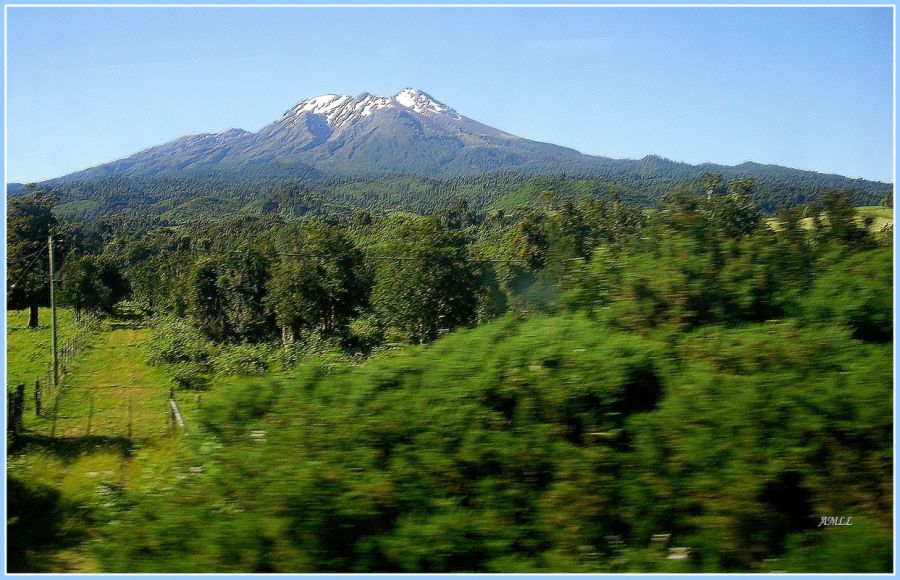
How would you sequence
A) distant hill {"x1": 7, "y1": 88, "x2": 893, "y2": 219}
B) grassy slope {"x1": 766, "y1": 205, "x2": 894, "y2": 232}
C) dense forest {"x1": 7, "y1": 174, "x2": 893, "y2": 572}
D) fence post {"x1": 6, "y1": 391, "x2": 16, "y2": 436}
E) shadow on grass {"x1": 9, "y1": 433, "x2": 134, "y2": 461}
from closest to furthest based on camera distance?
1. dense forest {"x1": 7, "y1": 174, "x2": 893, "y2": 572}
2. fence post {"x1": 6, "y1": 391, "x2": 16, "y2": 436}
3. shadow on grass {"x1": 9, "y1": 433, "x2": 134, "y2": 461}
4. grassy slope {"x1": 766, "y1": 205, "x2": 894, "y2": 232}
5. distant hill {"x1": 7, "y1": 88, "x2": 893, "y2": 219}

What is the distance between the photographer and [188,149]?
17.1 metres

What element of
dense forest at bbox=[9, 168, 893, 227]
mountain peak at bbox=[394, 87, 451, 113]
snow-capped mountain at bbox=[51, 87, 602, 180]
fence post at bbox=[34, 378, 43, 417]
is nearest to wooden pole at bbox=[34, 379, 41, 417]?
fence post at bbox=[34, 378, 43, 417]

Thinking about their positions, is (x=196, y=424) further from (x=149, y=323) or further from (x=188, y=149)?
(x=188, y=149)

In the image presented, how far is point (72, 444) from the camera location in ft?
15.0

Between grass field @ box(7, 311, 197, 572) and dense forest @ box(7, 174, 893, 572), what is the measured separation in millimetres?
60

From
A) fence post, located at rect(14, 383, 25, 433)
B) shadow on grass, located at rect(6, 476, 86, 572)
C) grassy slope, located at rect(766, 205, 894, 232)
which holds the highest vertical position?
grassy slope, located at rect(766, 205, 894, 232)

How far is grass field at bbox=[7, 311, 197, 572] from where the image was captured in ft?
12.3

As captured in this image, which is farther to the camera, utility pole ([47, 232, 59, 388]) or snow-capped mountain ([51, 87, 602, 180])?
snow-capped mountain ([51, 87, 602, 180])

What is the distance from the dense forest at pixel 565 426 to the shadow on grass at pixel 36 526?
0.02 meters

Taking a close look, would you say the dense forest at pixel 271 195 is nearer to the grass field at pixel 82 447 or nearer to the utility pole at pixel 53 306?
the utility pole at pixel 53 306

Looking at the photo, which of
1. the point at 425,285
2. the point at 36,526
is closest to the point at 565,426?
the point at 425,285

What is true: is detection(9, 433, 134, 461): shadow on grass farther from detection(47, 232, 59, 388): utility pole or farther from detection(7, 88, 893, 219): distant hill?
detection(7, 88, 893, 219): distant hill

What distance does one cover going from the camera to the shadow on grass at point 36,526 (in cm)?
368

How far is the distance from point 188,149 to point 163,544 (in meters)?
15.4
